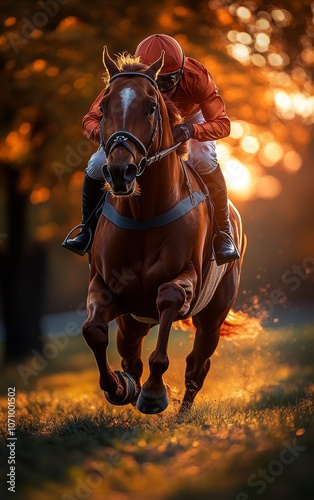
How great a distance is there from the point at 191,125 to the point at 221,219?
1.16m

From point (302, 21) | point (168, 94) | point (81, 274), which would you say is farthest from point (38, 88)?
point (81, 274)

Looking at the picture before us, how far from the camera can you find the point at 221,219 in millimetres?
7688

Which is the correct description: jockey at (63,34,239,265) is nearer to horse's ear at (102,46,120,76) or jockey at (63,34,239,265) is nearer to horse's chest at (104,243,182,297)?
horse's ear at (102,46,120,76)

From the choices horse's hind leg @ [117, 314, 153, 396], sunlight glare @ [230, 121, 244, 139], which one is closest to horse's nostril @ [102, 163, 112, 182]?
horse's hind leg @ [117, 314, 153, 396]

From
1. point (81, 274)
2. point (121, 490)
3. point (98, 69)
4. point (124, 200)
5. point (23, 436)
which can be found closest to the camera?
point (121, 490)

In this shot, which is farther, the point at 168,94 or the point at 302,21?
the point at 302,21

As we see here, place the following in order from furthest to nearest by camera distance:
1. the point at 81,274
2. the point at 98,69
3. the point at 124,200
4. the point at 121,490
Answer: the point at 81,274, the point at 98,69, the point at 124,200, the point at 121,490

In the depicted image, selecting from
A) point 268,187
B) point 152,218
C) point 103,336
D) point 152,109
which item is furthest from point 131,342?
point 268,187

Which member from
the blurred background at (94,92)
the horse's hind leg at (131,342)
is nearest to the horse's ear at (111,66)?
the horse's hind leg at (131,342)

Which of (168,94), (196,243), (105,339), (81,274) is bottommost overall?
(81,274)

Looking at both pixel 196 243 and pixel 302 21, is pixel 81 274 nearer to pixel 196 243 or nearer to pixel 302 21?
pixel 302 21

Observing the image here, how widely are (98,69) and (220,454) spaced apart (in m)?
9.11

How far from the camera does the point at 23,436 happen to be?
7617 millimetres

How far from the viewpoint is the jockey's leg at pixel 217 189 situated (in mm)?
7512
